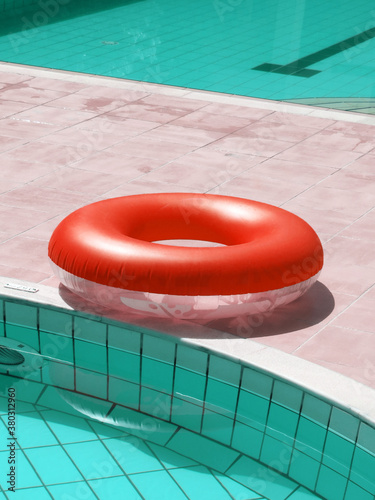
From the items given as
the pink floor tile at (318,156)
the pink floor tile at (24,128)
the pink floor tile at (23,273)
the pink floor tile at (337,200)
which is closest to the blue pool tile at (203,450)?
the pink floor tile at (23,273)

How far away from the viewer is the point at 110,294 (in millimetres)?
3834

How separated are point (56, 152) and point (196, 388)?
322 centimetres

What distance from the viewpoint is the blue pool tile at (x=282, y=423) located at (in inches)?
133

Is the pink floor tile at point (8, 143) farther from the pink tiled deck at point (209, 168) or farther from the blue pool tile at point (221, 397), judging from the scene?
the blue pool tile at point (221, 397)

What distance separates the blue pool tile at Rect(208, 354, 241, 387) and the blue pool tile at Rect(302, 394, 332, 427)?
0.34m

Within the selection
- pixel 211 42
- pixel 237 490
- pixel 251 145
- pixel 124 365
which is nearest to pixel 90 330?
pixel 124 365

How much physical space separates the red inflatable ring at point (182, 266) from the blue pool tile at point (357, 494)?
1.06m

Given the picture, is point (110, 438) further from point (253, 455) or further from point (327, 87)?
point (327, 87)

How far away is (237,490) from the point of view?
10.1 feet

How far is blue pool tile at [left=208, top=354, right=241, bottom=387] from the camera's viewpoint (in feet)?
11.7

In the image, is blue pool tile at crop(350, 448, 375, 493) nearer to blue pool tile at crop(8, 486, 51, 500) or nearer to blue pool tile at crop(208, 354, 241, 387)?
blue pool tile at crop(208, 354, 241, 387)

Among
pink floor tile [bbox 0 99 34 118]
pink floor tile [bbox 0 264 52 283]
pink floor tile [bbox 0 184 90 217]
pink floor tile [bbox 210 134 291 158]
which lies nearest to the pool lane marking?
pink floor tile [bbox 210 134 291 158]

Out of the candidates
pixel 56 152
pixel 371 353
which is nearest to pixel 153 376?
pixel 371 353

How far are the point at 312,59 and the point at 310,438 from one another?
8.01m
